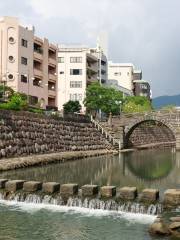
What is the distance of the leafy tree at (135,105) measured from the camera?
109863mm

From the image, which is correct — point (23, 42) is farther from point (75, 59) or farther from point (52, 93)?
point (75, 59)

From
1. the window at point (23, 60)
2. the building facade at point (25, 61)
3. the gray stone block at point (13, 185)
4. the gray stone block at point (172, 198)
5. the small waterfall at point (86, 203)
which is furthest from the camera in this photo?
the window at point (23, 60)

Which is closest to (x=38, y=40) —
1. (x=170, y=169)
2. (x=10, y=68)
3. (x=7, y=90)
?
(x=10, y=68)

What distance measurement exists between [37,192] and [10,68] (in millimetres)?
55161

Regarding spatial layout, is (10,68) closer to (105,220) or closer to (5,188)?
(5,188)

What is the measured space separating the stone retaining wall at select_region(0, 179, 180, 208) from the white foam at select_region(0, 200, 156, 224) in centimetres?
112

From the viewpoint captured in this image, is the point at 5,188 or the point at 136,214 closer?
the point at 136,214

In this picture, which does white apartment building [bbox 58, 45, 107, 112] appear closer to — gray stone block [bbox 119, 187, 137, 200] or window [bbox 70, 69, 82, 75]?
window [bbox 70, 69, 82, 75]

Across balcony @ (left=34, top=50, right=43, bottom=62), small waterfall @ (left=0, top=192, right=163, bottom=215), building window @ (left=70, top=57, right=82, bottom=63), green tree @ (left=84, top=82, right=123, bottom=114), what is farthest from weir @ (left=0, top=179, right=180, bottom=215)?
building window @ (left=70, top=57, right=82, bottom=63)

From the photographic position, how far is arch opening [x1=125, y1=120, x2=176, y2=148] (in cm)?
9622

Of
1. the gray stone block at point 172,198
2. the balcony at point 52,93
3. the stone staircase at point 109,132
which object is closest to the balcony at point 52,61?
the balcony at point 52,93

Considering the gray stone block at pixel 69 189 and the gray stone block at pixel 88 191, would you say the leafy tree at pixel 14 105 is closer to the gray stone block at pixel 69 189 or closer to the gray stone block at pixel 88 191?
the gray stone block at pixel 69 189

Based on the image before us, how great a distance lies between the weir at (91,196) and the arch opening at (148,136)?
61503 mm

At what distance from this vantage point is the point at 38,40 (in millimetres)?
87500
